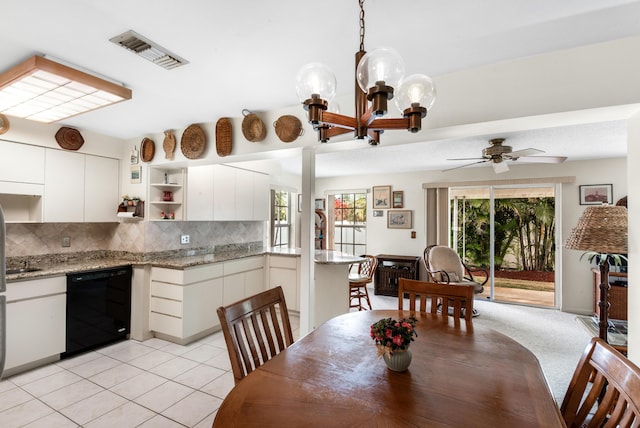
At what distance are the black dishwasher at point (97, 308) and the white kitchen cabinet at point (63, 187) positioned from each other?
0.67 m

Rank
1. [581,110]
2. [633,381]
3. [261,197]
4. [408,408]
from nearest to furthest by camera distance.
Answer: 1. [633,381]
2. [408,408]
3. [581,110]
4. [261,197]

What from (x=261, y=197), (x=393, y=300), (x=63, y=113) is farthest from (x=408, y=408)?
(x=393, y=300)

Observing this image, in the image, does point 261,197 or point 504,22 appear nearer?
point 504,22

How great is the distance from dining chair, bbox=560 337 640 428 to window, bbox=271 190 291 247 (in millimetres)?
4950

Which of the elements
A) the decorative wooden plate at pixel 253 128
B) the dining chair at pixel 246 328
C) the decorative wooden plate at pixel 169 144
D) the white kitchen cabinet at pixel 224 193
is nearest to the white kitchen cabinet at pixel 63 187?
the decorative wooden plate at pixel 169 144

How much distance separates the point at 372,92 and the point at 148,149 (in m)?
3.30

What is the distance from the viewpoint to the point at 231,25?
62.5 inches

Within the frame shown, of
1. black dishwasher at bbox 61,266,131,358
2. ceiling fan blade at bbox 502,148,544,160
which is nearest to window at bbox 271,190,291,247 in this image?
black dishwasher at bbox 61,266,131,358

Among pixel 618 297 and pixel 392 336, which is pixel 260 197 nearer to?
pixel 392 336

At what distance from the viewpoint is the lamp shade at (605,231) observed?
6.73ft

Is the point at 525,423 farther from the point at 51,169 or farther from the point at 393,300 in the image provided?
the point at 393,300

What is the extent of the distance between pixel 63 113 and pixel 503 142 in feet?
14.8

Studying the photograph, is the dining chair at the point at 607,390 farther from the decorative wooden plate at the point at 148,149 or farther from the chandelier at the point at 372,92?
the decorative wooden plate at the point at 148,149

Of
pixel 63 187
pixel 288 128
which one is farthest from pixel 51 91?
pixel 288 128
